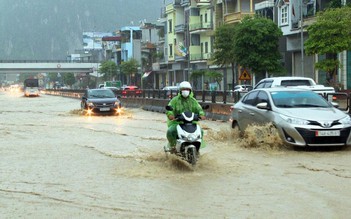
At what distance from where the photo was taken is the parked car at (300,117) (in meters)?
11.7

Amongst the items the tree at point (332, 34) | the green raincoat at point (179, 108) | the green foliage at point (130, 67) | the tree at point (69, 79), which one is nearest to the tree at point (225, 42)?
the tree at point (332, 34)

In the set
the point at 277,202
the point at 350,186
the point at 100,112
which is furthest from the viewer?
the point at 100,112

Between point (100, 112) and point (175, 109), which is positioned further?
point (100, 112)

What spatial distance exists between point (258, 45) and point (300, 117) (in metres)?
31.7

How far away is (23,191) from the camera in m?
8.59

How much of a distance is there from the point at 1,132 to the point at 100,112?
329 inches

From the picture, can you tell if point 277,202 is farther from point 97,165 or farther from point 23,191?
point 97,165

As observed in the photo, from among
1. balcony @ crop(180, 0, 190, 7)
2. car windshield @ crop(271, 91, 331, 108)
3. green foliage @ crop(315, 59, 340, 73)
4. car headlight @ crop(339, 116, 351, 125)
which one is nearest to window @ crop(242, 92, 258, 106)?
car windshield @ crop(271, 91, 331, 108)

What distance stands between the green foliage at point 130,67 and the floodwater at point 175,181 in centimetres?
7541

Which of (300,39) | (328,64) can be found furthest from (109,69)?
(328,64)

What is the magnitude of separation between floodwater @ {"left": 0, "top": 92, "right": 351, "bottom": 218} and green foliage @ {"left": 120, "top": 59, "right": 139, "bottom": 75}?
75.4m

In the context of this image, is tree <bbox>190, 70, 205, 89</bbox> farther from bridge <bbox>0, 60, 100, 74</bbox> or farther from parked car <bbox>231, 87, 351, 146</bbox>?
parked car <bbox>231, 87, 351, 146</bbox>

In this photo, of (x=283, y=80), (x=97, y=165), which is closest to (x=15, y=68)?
(x=283, y=80)

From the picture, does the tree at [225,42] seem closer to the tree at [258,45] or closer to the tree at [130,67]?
the tree at [258,45]
